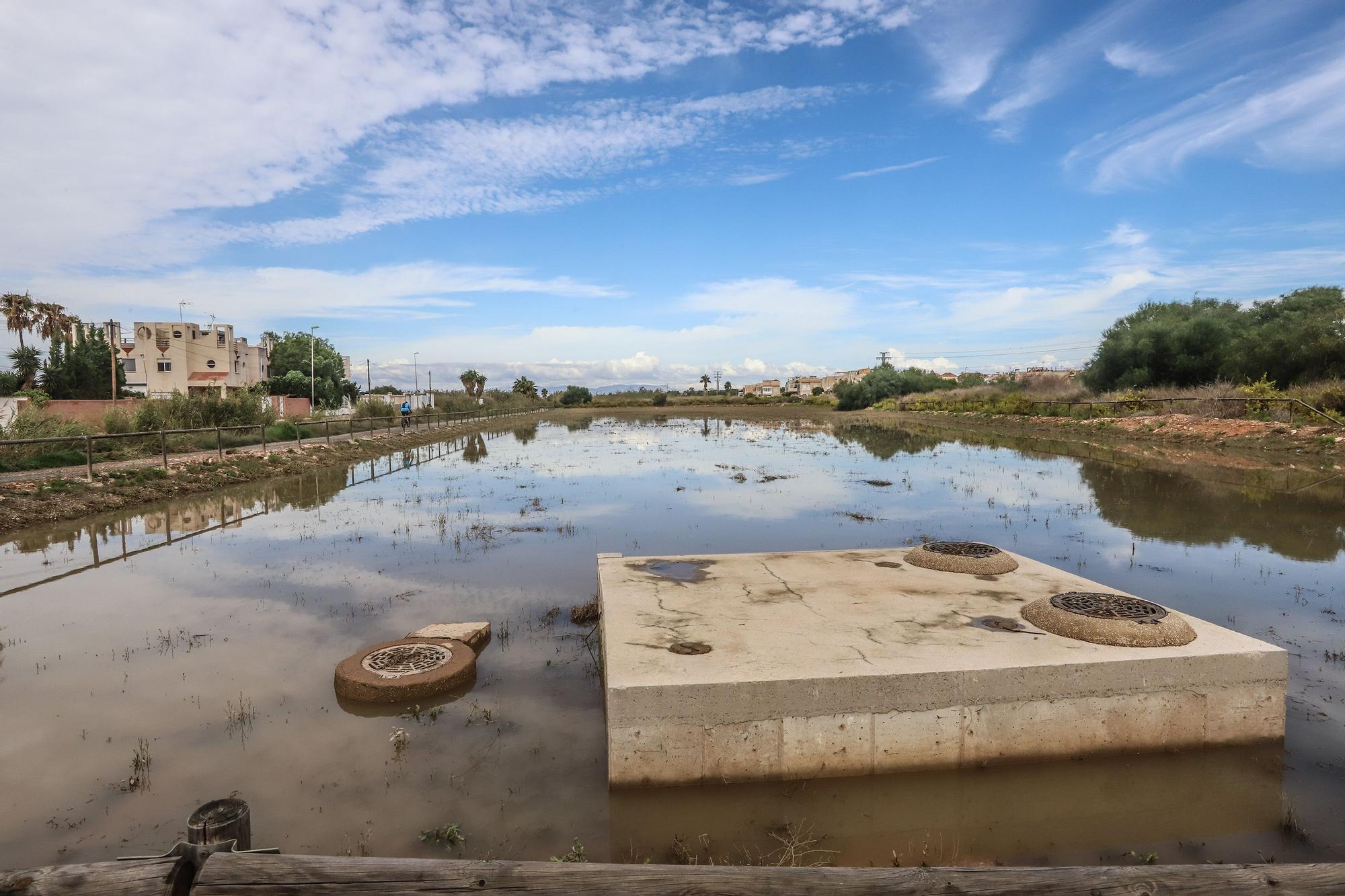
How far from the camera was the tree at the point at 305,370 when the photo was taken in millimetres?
67688

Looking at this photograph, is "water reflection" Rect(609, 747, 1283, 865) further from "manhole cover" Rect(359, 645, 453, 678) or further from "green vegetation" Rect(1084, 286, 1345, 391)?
"green vegetation" Rect(1084, 286, 1345, 391)

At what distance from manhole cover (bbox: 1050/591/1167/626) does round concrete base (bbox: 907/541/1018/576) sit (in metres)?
1.11

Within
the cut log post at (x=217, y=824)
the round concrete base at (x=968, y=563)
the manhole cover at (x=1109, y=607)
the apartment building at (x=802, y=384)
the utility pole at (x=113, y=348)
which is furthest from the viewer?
the apartment building at (x=802, y=384)

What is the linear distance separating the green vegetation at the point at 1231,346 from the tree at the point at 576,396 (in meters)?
73.8

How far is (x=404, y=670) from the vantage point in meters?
6.03

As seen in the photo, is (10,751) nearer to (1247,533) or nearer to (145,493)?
(145,493)

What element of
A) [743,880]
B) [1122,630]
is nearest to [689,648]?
[743,880]

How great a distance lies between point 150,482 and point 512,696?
15.5 m

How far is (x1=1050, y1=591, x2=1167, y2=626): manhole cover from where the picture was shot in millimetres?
5371

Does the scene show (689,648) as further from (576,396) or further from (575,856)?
(576,396)

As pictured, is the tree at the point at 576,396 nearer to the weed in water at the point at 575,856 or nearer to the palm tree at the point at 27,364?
the palm tree at the point at 27,364

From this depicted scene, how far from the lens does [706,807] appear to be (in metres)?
4.35

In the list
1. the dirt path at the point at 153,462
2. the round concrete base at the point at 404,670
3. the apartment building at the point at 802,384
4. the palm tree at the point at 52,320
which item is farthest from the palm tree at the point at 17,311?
the apartment building at the point at 802,384

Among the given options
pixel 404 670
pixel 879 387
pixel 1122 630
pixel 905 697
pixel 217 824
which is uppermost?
pixel 879 387
